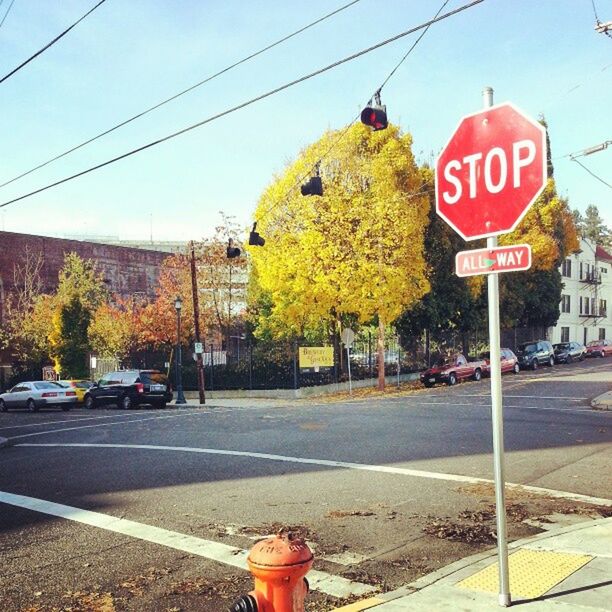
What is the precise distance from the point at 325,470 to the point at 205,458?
2.46m

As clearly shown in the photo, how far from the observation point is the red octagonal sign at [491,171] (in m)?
4.16

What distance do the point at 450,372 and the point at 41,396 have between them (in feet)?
63.2

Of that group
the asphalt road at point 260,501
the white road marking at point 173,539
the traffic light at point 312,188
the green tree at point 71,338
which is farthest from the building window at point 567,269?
the white road marking at point 173,539

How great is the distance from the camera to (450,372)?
3338cm

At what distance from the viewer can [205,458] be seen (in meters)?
11.7

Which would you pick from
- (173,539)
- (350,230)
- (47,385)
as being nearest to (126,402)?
(47,385)

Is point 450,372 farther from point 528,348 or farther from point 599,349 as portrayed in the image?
point 599,349

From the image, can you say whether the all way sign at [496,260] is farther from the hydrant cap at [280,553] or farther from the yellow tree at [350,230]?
the yellow tree at [350,230]

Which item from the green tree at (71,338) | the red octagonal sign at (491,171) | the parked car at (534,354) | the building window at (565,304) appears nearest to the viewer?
the red octagonal sign at (491,171)

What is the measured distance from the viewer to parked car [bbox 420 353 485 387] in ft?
109

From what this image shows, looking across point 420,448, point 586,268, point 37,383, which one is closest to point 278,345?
point 37,383

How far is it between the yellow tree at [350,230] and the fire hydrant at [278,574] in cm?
2637

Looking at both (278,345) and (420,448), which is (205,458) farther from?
(278,345)

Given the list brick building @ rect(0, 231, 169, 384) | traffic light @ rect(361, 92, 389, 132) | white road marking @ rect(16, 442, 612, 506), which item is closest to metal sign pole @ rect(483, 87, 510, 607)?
Answer: white road marking @ rect(16, 442, 612, 506)
